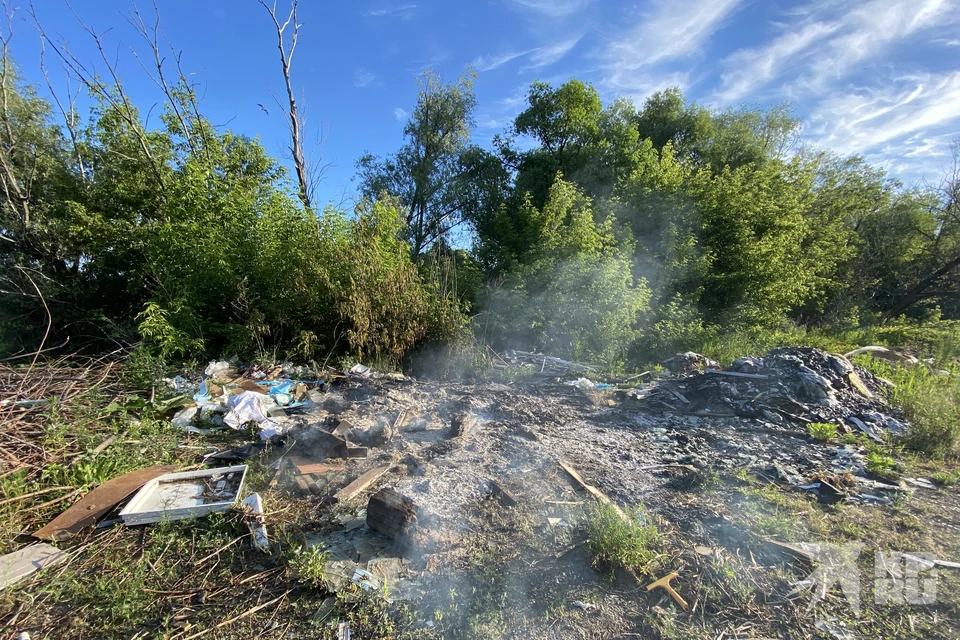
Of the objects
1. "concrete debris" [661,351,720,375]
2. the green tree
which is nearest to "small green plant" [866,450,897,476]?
"concrete debris" [661,351,720,375]

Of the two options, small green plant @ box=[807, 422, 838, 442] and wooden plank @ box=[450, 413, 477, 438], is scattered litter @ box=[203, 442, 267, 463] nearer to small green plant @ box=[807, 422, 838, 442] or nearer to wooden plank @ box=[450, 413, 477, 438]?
wooden plank @ box=[450, 413, 477, 438]

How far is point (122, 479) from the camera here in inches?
113

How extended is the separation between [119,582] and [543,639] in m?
2.24

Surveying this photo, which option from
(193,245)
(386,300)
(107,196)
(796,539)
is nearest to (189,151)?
(107,196)

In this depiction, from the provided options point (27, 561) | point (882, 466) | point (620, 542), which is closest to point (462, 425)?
point (620, 542)

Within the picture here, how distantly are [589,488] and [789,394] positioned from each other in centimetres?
354

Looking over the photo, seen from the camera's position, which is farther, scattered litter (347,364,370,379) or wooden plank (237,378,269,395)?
scattered litter (347,364,370,379)

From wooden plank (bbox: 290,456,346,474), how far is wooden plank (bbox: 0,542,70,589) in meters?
1.31

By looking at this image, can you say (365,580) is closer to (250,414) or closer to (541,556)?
(541,556)

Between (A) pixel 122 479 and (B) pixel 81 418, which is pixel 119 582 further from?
(B) pixel 81 418

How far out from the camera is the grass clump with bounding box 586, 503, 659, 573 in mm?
2074

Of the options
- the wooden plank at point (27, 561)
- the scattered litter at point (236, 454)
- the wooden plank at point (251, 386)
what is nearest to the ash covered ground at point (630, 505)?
the scattered litter at point (236, 454)

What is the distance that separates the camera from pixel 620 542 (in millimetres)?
2111

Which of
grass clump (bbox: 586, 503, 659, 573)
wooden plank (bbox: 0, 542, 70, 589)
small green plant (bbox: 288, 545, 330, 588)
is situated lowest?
grass clump (bbox: 586, 503, 659, 573)
